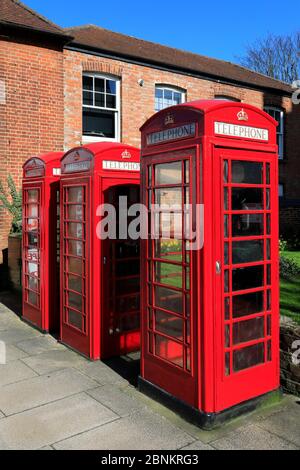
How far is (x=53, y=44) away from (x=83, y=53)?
1163mm

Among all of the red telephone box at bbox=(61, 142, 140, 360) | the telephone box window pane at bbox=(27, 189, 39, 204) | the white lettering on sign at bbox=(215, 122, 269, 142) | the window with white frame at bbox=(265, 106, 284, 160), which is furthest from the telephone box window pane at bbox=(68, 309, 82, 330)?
the window with white frame at bbox=(265, 106, 284, 160)

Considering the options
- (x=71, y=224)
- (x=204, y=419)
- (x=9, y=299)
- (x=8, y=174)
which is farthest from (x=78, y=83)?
(x=204, y=419)

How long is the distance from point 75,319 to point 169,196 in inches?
103

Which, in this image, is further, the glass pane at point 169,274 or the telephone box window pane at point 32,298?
the telephone box window pane at point 32,298

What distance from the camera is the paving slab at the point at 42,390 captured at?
14.6 feet

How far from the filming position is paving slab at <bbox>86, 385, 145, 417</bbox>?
14.1ft

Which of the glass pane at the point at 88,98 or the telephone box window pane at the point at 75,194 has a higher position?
the glass pane at the point at 88,98

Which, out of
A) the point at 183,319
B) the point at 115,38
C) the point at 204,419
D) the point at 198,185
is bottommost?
the point at 204,419

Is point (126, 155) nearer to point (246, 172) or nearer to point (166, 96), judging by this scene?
point (246, 172)

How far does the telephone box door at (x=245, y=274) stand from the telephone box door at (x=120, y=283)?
6.87 ft

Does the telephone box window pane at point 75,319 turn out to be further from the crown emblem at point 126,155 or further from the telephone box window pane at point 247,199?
the telephone box window pane at point 247,199

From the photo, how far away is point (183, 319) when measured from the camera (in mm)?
4109

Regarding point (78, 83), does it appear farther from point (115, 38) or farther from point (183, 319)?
point (183, 319)

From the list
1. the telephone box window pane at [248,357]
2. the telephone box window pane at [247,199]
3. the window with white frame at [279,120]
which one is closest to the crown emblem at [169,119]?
the telephone box window pane at [247,199]
